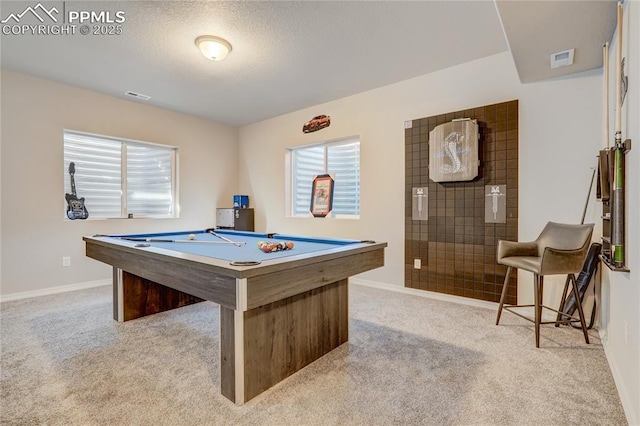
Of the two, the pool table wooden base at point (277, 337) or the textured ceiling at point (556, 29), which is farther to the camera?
the textured ceiling at point (556, 29)

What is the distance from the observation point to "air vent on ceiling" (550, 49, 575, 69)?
244 centimetres

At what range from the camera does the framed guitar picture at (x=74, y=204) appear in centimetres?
396

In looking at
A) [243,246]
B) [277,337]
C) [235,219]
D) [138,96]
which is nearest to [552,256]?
[277,337]

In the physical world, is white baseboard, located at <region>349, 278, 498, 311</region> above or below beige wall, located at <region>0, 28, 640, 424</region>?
below

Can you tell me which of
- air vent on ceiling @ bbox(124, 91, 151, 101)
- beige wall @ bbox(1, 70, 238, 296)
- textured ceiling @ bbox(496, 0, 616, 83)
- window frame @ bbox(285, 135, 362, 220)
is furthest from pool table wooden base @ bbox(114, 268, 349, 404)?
air vent on ceiling @ bbox(124, 91, 151, 101)

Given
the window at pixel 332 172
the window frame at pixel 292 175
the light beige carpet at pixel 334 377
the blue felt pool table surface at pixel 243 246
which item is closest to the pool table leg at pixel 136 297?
the light beige carpet at pixel 334 377

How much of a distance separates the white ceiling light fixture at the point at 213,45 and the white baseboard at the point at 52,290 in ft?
11.1

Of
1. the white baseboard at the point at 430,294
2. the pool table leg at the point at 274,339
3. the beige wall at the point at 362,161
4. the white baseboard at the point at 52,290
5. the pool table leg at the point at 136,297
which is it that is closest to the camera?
the pool table leg at the point at 274,339

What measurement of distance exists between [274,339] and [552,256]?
2072mm

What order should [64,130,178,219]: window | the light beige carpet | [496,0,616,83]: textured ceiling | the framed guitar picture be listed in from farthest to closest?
[64,130,178,219]: window → the framed guitar picture → [496,0,616,83]: textured ceiling → the light beige carpet

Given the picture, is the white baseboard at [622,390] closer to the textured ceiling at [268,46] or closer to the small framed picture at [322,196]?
the textured ceiling at [268,46]

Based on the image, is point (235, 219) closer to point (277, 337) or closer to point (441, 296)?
point (441, 296)

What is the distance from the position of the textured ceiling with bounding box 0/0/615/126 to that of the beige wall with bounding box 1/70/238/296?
29cm

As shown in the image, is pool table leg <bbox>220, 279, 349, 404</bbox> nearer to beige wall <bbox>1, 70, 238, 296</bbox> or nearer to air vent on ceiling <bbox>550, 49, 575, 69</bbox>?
air vent on ceiling <bbox>550, 49, 575, 69</bbox>
